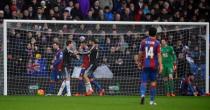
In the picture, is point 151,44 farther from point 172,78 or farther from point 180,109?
point 172,78

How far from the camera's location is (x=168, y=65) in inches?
915

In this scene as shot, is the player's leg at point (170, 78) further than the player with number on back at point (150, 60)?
Yes

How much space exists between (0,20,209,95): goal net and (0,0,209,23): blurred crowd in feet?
5.21

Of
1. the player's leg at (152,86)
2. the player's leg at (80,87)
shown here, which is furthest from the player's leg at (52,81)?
the player's leg at (152,86)

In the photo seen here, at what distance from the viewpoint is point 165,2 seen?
27.7 m

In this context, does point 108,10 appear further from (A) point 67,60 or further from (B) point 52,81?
(B) point 52,81

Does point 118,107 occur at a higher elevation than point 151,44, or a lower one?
lower

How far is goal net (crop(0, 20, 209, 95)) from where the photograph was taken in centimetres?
2272

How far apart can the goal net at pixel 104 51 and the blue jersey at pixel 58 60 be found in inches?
6.4

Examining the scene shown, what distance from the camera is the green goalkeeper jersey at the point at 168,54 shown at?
907 inches

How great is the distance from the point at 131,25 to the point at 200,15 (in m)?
5.29

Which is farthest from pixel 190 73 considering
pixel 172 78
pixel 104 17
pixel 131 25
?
pixel 104 17

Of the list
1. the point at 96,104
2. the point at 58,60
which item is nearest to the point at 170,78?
the point at 58,60

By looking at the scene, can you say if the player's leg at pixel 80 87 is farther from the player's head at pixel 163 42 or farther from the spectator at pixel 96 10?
the spectator at pixel 96 10
